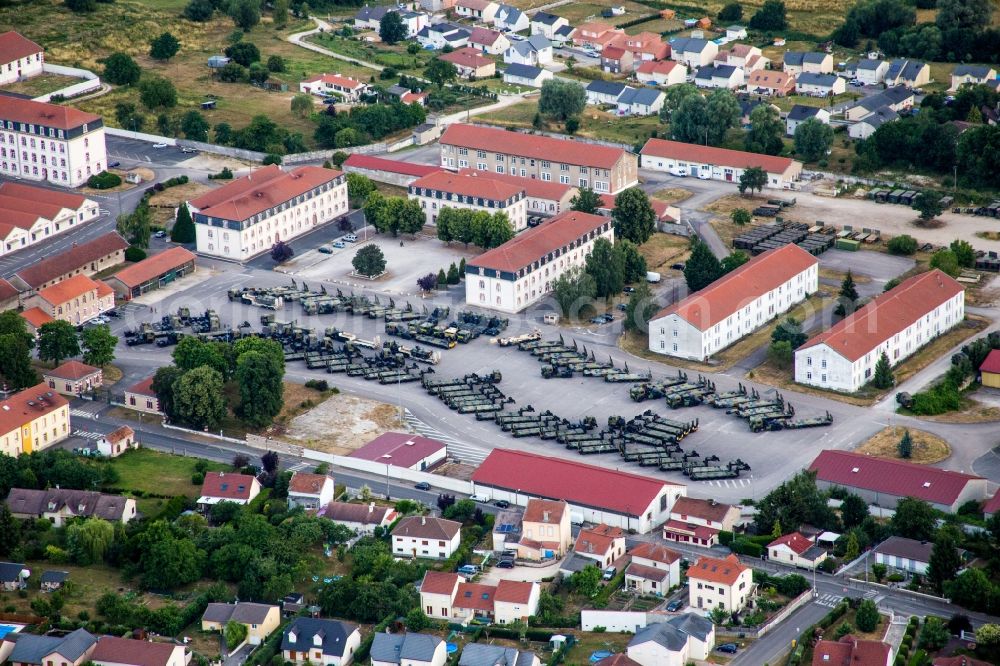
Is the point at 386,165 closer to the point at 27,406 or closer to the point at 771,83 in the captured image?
the point at 771,83

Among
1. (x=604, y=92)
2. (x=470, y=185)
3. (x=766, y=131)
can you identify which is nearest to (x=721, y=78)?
(x=604, y=92)

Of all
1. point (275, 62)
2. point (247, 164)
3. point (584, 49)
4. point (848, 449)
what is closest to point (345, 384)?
point (848, 449)

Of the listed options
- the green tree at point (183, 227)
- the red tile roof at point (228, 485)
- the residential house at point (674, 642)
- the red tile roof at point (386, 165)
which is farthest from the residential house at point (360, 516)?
the red tile roof at point (386, 165)

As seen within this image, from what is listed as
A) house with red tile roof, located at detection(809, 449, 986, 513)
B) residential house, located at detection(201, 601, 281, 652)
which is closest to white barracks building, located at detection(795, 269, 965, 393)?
house with red tile roof, located at detection(809, 449, 986, 513)

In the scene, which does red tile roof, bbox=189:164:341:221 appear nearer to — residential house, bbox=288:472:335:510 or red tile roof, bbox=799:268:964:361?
residential house, bbox=288:472:335:510

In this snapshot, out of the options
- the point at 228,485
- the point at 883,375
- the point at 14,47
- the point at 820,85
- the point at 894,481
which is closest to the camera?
the point at 894,481

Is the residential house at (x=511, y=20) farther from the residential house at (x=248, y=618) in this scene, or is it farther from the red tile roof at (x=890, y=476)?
the residential house at (x=248, y=618)

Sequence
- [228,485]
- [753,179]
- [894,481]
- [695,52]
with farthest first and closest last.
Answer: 1. [695,52]
2. [753,179]
3. [228,485]
4. [894,481]
